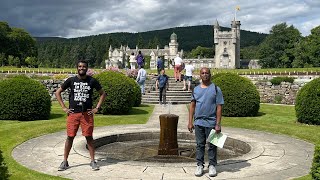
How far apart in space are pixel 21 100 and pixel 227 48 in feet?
330

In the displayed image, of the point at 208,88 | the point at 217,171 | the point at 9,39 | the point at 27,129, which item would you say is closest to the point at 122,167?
Result: the point at 217,171

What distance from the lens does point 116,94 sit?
1481 cm

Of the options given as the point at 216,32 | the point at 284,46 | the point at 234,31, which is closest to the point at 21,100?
the point at 284,46

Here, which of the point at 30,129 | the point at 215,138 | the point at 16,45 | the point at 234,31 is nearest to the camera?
the point at 215,138

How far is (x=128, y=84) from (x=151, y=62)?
108192 millimetres

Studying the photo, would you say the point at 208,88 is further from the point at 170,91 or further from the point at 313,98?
the point at 170,91

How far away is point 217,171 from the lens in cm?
654

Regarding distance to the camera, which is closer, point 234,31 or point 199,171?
point 199,171

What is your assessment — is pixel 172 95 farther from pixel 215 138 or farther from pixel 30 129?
pixel 215 138

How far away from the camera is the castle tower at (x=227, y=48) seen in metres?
108

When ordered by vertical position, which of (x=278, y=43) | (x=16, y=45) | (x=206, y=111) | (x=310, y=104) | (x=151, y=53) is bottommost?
(x=310, y=104)

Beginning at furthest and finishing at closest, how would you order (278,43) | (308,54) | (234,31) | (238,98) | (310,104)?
(234,31), (278,43), (308,54), (238,98), (310,104)

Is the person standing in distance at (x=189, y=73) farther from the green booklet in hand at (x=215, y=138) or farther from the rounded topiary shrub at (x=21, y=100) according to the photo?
the green booklet in hand at (x=215, y=138)

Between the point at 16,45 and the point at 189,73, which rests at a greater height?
the point at 16,45
